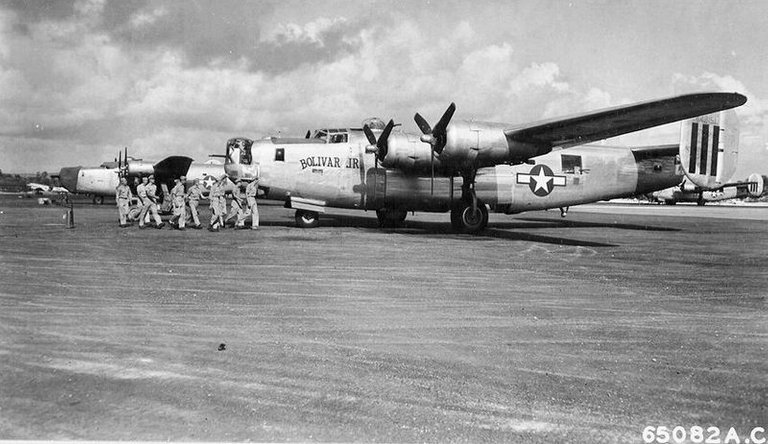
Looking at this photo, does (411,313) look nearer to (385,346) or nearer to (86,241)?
(385,346)

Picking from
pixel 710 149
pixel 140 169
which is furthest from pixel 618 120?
pixel 140 169

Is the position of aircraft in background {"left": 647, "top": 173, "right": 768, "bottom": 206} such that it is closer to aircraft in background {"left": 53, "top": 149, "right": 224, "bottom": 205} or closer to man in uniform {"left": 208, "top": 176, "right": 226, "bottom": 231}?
aircraft in background {"left": 53, "top": 149, "right": 224, "bottom": 205}

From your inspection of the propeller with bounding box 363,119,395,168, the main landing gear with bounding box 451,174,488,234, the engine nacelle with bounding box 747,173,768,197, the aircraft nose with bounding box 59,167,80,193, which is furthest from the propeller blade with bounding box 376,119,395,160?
the engine nacelle with bounding box 747,173,768,197

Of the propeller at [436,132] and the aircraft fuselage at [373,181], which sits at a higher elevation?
the propeller at [436,132]

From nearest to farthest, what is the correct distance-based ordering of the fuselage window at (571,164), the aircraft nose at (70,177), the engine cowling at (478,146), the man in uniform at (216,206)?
1. the engine cowling at (478,146)
2. the man in uniform at (216,206)
3. the fuselage window at (571,164)
4. the aircraft nose at (70,177)

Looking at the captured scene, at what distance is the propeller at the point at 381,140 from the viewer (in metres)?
15.5

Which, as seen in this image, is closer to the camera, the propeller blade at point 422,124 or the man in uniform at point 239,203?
the propeller blade at point 422,124

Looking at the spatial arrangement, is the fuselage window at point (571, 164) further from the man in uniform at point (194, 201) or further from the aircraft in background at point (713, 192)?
the aircraft in background at point (713, 192)

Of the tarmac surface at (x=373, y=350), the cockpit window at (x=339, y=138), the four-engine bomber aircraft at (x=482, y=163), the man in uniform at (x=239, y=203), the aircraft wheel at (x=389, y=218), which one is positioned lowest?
the tarmac surface at (x=373, y=350)

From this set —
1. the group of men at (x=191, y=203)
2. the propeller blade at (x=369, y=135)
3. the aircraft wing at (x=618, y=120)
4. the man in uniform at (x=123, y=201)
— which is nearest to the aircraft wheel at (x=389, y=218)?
the propeller blade at (x=369, y=135)

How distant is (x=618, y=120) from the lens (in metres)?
14.2

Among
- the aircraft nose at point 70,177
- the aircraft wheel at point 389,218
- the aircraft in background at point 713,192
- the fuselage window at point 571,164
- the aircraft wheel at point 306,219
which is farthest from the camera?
the aircraft in background at point 713,192

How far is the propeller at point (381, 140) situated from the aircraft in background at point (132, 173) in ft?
54.6

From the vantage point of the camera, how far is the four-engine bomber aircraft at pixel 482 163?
1455 cm
